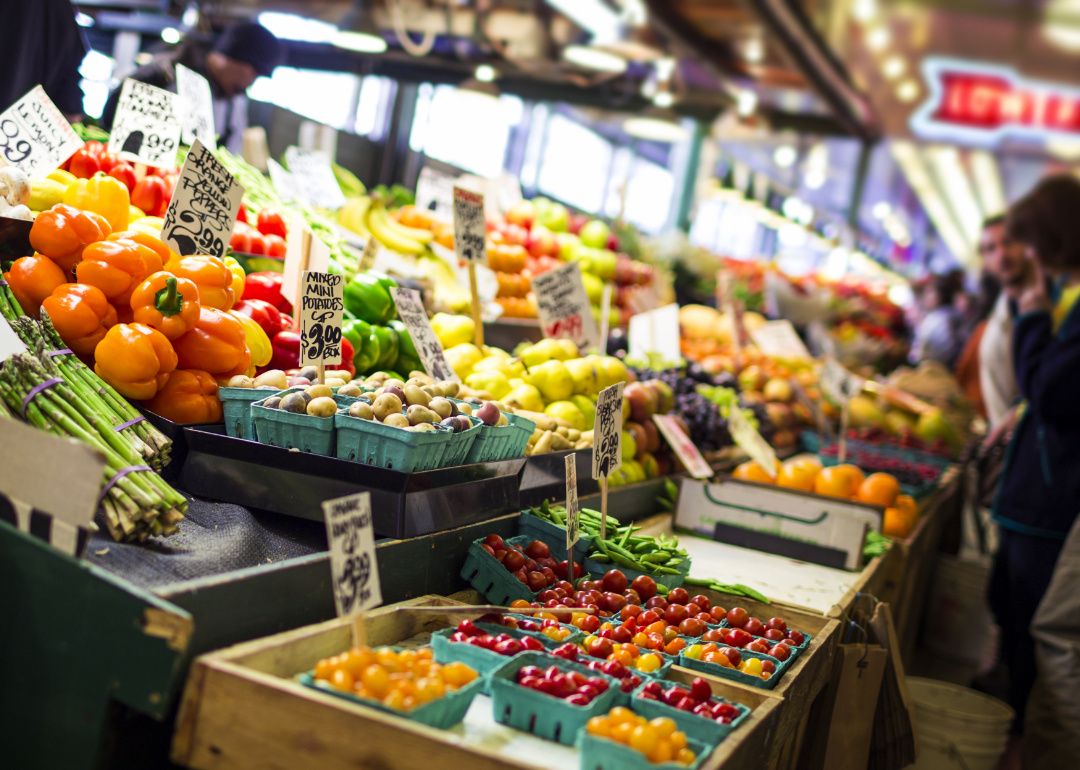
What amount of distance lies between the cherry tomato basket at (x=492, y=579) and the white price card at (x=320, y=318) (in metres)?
0.62

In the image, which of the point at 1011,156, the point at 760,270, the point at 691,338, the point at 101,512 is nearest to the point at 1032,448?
the point at 691,338

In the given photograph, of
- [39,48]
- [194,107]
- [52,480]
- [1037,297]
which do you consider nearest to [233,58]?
[39,48]

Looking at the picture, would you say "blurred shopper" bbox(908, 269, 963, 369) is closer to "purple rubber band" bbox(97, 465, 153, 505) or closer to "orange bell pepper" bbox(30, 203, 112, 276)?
"orange bell pepper" bbox(30, 203, 112, 276)

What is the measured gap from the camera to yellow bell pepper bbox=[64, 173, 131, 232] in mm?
2303

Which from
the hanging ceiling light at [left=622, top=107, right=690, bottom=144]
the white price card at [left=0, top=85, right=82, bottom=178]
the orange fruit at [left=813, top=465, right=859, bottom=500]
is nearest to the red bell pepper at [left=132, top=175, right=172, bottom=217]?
the white price card at [left=0, top=85, right=82, bottom=178]

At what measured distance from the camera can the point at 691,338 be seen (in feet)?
21.5

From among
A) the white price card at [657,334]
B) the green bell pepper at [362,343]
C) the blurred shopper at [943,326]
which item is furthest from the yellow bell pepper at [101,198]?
the blurred shopper at [943,326]

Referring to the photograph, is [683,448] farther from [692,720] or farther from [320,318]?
[692,720]

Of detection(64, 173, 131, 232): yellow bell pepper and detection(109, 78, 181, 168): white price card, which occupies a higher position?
detection(109, 78, 181, 168): white price card

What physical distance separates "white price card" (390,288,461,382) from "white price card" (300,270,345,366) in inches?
17.1

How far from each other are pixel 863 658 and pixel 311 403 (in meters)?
1.53

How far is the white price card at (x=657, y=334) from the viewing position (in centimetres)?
457

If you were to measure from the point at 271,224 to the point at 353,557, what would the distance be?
7.34ft

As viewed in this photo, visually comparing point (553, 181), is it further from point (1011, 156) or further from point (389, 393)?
point (1011, 156)
